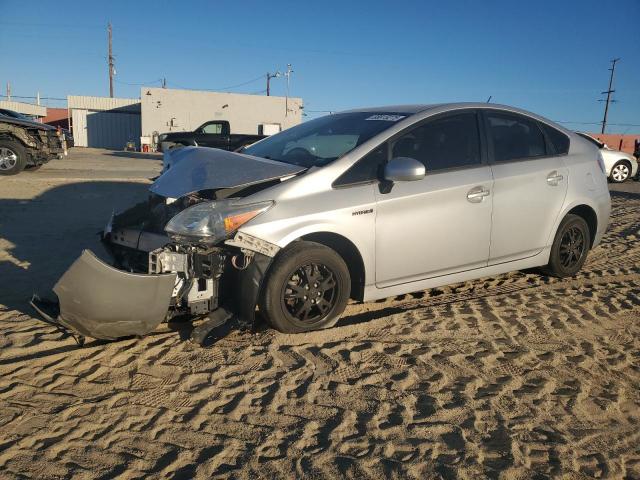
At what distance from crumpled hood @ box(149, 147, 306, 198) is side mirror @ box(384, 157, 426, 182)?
0.63 metres

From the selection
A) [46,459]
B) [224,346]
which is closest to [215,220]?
[224,346]

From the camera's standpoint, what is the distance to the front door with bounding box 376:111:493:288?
3789mm

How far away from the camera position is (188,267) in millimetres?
3215

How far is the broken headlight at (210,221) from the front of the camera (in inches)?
127

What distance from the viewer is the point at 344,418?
262 centimetres

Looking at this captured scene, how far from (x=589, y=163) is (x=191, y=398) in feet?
14.4

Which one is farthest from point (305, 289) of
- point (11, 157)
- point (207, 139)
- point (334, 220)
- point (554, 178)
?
point (207, 139)

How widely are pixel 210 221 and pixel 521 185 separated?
9.16 ft

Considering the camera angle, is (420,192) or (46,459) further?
(420,192)

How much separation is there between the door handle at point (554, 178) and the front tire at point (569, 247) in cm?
43

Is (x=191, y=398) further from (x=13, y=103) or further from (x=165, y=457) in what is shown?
(x=13, y=103)

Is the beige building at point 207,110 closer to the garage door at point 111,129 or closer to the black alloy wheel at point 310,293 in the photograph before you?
the garage door at point 111,129

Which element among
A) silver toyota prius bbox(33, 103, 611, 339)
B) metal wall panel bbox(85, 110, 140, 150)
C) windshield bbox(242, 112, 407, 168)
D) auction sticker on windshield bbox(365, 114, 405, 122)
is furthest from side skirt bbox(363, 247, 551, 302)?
metal wall panel bbox(85, 110, 140, 150)

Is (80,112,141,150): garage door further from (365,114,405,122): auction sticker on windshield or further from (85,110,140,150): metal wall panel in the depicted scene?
(365,114,405,122): auction sticker on windshield
